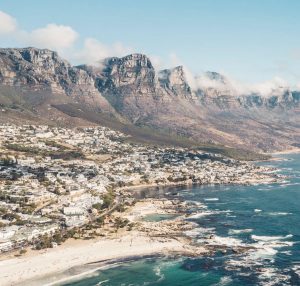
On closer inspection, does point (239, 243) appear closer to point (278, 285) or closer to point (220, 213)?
point (278, 285)

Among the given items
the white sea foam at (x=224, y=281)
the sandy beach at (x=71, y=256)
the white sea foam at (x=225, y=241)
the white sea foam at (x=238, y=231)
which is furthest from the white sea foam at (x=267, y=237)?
the white sea foam at (x=224, y=281)

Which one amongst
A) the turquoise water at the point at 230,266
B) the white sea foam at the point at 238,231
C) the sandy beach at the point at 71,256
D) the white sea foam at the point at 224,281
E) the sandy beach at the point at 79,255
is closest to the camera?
the white sea foam at the point at 224,281

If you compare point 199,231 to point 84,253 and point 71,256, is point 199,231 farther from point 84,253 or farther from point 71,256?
point 71,256

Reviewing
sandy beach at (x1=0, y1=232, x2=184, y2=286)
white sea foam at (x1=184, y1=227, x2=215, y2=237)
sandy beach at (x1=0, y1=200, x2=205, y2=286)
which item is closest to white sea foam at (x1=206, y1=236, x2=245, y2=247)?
white sea foam at (x1=184, y1=227, x2=215, y2=237)

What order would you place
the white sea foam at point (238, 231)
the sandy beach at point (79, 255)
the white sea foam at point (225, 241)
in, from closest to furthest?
the sandy beach at point (79, 255), the white sea foam at point (225, 241), the white sea foam at point (238, 231)

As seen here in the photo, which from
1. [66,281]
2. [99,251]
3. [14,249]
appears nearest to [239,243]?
[99,251]

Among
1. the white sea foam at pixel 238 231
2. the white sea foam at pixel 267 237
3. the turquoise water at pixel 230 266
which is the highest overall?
the white sea foam at pixel 238 231

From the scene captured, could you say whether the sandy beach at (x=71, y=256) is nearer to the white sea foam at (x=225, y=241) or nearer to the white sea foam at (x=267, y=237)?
the white sea foam at (x=225, y=241)

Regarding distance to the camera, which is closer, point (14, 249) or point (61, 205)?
point (14, 249)

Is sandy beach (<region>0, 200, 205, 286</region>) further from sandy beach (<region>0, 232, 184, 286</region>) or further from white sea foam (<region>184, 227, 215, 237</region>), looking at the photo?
white sea foam (<region>184, 227, 215, 237</region>)

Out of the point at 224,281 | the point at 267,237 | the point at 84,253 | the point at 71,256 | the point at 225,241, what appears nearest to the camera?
the point at 224,281

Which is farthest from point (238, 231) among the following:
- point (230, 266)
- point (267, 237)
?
point (230, 266)
